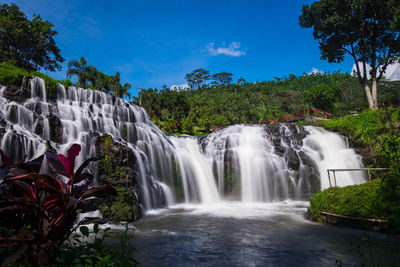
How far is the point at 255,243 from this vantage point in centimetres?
600

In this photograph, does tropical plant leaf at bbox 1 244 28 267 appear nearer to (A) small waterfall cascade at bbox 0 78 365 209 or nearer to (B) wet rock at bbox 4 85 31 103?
(A) small waterfall cascade at bbox 0 78 365 209

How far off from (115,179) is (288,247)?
299 inches

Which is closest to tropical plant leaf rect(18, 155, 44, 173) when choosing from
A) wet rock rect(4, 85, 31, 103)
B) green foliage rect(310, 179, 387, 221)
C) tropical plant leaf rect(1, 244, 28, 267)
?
tropical plant leaf rect(1, 244, 28, 267)

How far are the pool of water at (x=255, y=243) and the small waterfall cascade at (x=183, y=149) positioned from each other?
4324 millimetres

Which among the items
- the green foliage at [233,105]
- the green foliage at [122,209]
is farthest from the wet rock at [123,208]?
the green foliage at [233,105]

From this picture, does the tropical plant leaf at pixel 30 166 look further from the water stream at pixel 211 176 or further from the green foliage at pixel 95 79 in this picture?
the green foliage at pixel 95 79

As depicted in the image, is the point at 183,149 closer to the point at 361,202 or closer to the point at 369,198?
the point at 361,202

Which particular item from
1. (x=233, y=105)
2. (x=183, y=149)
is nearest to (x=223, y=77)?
(x=233, y=105)

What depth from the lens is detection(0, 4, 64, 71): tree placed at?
2792cm

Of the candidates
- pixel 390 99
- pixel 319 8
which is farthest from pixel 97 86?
pixel 390 99

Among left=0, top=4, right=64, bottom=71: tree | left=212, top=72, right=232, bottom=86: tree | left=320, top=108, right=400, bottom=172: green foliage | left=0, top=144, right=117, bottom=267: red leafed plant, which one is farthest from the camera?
left=212, top=72, right=232, bottom=86: tree

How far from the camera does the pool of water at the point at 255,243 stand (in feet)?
15.4

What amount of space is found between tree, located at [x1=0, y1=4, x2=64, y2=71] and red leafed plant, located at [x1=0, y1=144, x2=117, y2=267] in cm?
3178

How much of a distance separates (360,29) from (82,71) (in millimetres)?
42294
